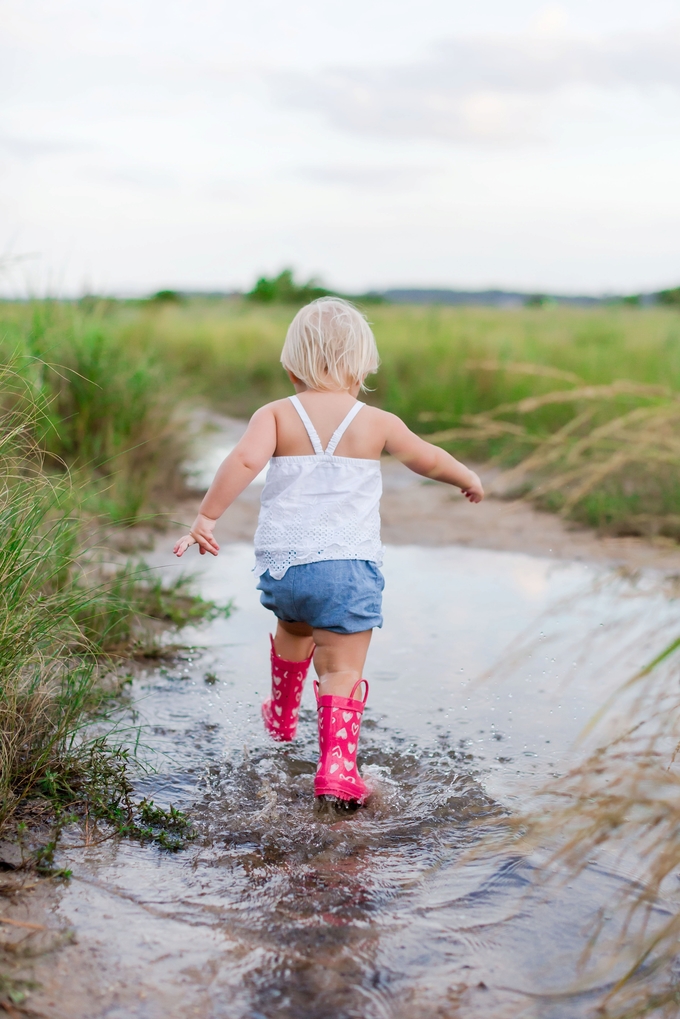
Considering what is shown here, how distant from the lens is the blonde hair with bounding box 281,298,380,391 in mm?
2965

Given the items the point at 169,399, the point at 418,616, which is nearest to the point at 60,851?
the point at 418,616

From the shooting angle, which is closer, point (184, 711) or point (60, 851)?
point (60, 851)

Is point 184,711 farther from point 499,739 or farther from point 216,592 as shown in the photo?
point 216,592

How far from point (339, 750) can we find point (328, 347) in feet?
3.90

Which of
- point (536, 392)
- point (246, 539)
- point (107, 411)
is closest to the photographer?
point (246, 539)

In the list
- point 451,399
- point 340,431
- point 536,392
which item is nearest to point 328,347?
point 340,431

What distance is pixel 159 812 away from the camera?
2.50 metres

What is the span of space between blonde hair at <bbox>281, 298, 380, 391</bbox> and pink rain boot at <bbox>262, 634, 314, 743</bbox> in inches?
33.7

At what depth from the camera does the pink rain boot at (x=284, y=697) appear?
3.16 metres

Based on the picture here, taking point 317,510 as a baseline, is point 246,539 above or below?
below

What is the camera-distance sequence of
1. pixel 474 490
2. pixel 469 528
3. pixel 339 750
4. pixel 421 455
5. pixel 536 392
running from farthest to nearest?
pixel 536 392 < pixel 469 528 < pixel 474 490 < pixel 421 455 < pixel 339 750

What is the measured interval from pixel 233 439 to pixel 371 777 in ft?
25.9

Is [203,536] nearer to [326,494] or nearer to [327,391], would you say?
[326,494]

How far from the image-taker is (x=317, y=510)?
2.91 m
